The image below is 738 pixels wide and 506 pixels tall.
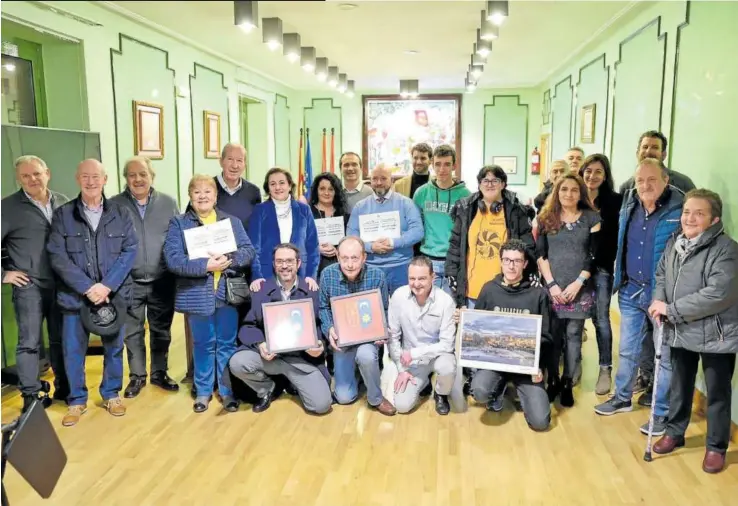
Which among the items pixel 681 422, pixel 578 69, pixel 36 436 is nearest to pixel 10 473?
pixel 36 436

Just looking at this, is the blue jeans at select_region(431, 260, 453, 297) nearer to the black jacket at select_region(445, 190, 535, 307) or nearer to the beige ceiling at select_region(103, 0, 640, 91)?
the black jacket at select_region(445, 190, 535, 307)

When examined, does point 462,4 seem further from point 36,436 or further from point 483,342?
point 36,436

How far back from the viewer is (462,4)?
2.65 m

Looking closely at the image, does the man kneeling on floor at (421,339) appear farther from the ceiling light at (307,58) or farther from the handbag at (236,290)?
the ceiling light at (307,58)

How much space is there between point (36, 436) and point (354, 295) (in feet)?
5.68

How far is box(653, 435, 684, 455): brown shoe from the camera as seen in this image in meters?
2.33

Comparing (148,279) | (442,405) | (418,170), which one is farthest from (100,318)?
(418,170)

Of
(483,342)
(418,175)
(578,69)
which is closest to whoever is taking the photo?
(483,342)

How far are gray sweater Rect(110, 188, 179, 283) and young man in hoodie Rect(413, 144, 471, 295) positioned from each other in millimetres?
1317

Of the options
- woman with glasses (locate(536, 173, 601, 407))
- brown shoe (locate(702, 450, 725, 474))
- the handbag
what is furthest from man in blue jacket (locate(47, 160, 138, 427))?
brown shoe (locate(702, 450, 725, 474))

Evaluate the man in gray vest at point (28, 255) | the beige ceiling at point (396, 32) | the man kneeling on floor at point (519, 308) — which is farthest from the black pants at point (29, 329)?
the man kneeling on floor at point (519, 308)

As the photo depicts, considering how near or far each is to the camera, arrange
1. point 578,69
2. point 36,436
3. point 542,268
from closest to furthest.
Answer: point 36,436 → point 542,268 → point 578,69

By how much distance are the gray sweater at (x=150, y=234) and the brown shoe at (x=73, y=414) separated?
25.1 inches

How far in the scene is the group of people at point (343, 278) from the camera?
2.53m
